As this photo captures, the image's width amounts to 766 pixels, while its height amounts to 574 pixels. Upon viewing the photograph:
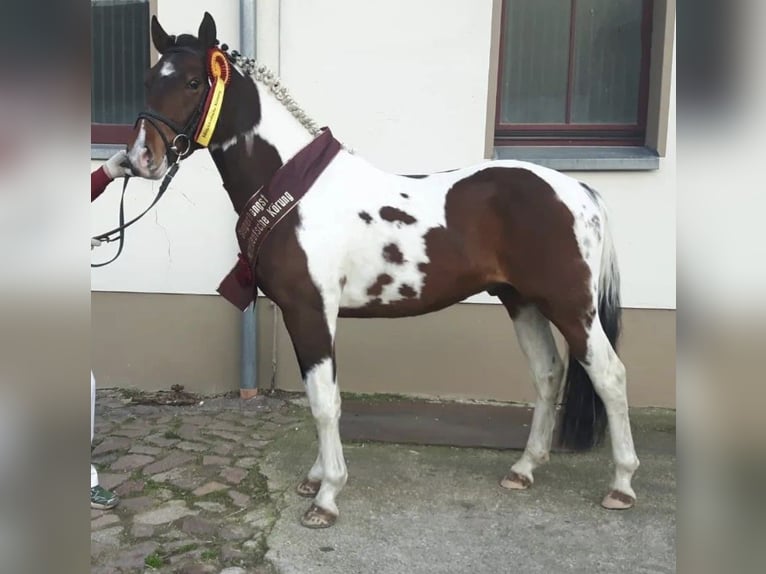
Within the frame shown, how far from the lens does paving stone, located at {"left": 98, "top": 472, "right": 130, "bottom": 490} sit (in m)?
3.11

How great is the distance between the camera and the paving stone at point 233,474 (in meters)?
3.21

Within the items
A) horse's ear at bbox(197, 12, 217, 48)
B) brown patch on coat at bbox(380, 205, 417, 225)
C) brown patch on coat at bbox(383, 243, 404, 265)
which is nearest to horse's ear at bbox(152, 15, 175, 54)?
Result: horse's ear at bbox(197, 12, 217, 48)

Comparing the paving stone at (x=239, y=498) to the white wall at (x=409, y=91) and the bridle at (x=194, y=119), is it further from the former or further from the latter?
the white wall at (x=409, y=91)

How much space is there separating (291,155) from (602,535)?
2.08 m

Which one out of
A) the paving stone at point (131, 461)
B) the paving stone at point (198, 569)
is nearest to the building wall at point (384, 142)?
the paving stone at point (131, 461)

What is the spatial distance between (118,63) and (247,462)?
3079 millimetres

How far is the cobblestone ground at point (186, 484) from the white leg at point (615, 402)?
1545 mm

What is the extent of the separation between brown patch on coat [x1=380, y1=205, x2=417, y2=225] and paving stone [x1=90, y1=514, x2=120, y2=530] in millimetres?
1750

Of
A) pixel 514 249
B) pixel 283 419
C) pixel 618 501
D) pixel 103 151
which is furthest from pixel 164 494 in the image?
pixel 103 151

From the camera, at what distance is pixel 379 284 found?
2820mm

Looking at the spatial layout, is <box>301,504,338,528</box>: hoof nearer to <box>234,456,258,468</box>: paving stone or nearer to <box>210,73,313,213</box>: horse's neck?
<box>234,456,258,468</box>: paving stone

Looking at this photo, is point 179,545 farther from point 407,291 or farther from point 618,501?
point 618,501

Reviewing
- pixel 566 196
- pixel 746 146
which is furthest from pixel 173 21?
pixel 746 146

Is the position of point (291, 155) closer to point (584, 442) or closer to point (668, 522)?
point (584, 442)
